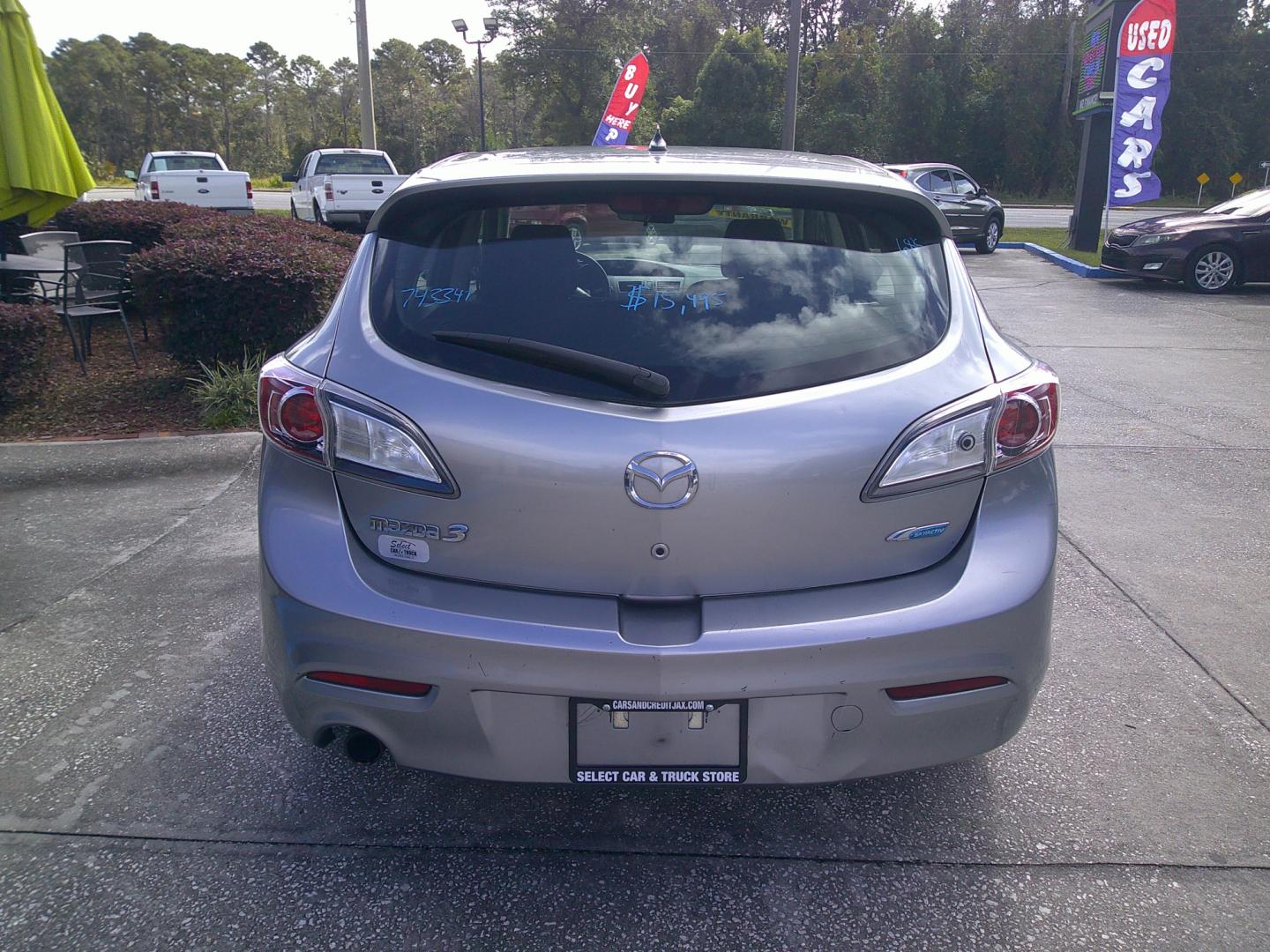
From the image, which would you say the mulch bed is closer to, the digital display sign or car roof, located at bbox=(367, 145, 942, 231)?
car roof, located at bbox=(367, 145, 942, 231)

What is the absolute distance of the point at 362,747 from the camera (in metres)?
2.44

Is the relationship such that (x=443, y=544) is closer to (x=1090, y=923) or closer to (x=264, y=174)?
(x=1090, y=923)

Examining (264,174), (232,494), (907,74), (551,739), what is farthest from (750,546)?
(264,174)

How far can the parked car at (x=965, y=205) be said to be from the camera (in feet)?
66.6

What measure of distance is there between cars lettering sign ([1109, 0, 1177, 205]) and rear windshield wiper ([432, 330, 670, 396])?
57.6 feet

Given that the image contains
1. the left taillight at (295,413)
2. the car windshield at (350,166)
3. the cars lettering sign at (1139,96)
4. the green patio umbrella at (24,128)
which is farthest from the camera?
the car windshield at (350,166)

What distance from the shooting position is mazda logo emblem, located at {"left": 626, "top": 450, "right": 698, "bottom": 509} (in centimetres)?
217

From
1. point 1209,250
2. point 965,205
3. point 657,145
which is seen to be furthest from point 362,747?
point 965,205

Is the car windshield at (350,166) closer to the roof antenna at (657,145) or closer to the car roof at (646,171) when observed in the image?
the roof antenna at (657,145)

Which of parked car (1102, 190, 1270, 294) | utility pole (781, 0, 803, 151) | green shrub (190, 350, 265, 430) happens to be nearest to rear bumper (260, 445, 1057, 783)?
green shrub (190, 350, 265, 430)

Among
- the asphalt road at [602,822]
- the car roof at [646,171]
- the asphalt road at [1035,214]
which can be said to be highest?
the car roof at [646,171]

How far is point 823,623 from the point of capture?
2223 mm

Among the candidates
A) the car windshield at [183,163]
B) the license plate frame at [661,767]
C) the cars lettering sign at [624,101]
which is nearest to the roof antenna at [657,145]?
the license plate frame at [661,767]

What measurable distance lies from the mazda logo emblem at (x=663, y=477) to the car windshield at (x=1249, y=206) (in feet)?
51.2
